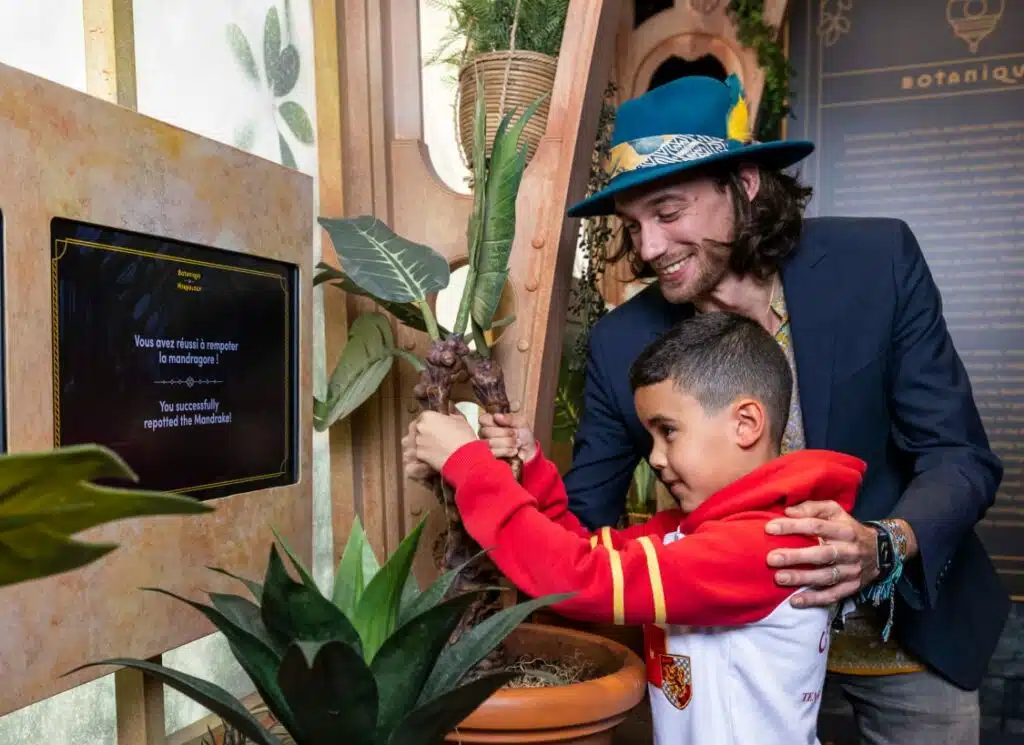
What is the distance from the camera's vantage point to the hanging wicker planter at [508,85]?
1759 millimetres

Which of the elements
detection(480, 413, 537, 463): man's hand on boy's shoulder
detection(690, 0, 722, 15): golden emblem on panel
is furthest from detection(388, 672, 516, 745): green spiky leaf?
detection(690, 0, 722, 15): golden emblem on panel

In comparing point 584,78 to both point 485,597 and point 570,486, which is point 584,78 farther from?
point 485,597

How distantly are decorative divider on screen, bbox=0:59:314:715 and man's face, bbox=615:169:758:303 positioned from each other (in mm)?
546

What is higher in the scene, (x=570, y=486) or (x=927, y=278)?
(x=927, y=278)

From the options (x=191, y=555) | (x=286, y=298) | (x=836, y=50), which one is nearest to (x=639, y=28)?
(x=836, y=50)

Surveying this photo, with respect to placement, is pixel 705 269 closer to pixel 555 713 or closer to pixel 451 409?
pixel 451 409

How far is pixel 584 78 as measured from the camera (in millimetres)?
1688

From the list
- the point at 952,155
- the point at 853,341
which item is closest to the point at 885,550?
the point at 853,341

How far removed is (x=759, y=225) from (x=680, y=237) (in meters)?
0.13

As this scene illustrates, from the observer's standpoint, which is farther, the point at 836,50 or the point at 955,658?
the point at 836,50

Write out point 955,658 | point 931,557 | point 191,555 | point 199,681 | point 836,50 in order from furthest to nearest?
point 836,50, point 955,658, point 931,557, point 191,555, point 199,681

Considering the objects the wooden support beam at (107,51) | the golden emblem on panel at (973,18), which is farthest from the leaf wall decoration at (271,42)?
the golden emblem on panel at (973,18)

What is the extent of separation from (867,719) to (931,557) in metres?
0.41

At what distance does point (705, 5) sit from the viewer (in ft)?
10.6
